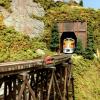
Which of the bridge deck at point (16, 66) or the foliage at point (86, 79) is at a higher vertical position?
the bridge deck at point (16, 66)

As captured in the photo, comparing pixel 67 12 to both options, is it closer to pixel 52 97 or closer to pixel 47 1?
pixel 47 1

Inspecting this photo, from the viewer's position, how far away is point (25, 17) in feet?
104

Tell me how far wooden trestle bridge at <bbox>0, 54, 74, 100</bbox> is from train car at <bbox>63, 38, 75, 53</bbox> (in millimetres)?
7666

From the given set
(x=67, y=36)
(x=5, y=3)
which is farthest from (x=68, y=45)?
(x=5, y=3)

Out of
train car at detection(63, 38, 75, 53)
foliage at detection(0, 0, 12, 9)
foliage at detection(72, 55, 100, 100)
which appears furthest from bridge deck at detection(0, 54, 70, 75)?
train car at detection(63, 38, 75, 53)

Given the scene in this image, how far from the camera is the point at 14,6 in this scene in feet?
103

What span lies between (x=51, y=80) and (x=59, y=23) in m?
16.7

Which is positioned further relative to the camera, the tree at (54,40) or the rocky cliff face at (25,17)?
the tree at (54,40)

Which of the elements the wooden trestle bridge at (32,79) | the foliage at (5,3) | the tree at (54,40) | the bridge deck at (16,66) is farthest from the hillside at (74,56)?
the bridge deck at (16,66)

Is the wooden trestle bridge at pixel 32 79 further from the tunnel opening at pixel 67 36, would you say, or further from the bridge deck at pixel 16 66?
the tunnel opening at pixel 67 36

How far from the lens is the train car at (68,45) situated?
31.9 m

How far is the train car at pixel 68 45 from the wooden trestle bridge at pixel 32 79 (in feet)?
25.2

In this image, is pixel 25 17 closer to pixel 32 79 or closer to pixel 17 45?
pixel 17 45

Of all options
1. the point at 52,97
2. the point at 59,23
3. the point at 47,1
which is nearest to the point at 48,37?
the point at 59,23
